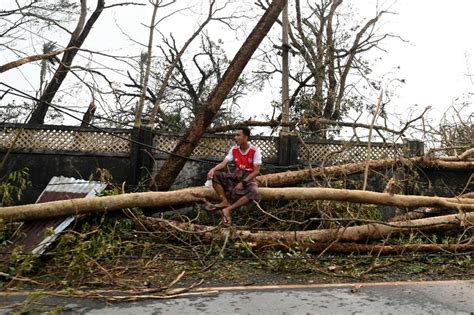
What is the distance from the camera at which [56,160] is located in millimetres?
7691

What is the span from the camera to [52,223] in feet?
15.2

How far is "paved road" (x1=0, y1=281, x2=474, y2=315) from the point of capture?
297 centimetres

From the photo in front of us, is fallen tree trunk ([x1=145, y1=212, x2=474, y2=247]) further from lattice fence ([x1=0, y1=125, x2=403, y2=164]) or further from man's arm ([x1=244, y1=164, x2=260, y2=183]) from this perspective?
lattice fence ([x1=0, y1=125, x2=403, y2=164])

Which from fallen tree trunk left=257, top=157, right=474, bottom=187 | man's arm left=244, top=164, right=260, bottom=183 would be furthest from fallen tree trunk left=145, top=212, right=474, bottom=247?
fallen tree trunk left=257, top=157, right=474, bottom=187

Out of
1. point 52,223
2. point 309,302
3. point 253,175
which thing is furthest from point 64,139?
point 309,302

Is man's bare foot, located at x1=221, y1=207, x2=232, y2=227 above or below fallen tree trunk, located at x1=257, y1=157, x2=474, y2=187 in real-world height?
below

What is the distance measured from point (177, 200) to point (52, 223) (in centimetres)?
146

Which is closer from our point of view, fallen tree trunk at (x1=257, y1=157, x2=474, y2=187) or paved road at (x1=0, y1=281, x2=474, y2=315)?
paved road at (x1=0, y1=281, x2=474, y2=315)

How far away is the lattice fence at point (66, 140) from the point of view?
303 inches

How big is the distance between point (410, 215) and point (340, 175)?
1.28 meters

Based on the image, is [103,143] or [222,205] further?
[103,143]

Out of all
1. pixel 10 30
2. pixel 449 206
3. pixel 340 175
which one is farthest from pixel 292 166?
pixel 10 30

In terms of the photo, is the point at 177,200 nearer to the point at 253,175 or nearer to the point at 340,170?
the point at 253,175

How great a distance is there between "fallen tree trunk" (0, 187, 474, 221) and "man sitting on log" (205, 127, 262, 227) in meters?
0.16
